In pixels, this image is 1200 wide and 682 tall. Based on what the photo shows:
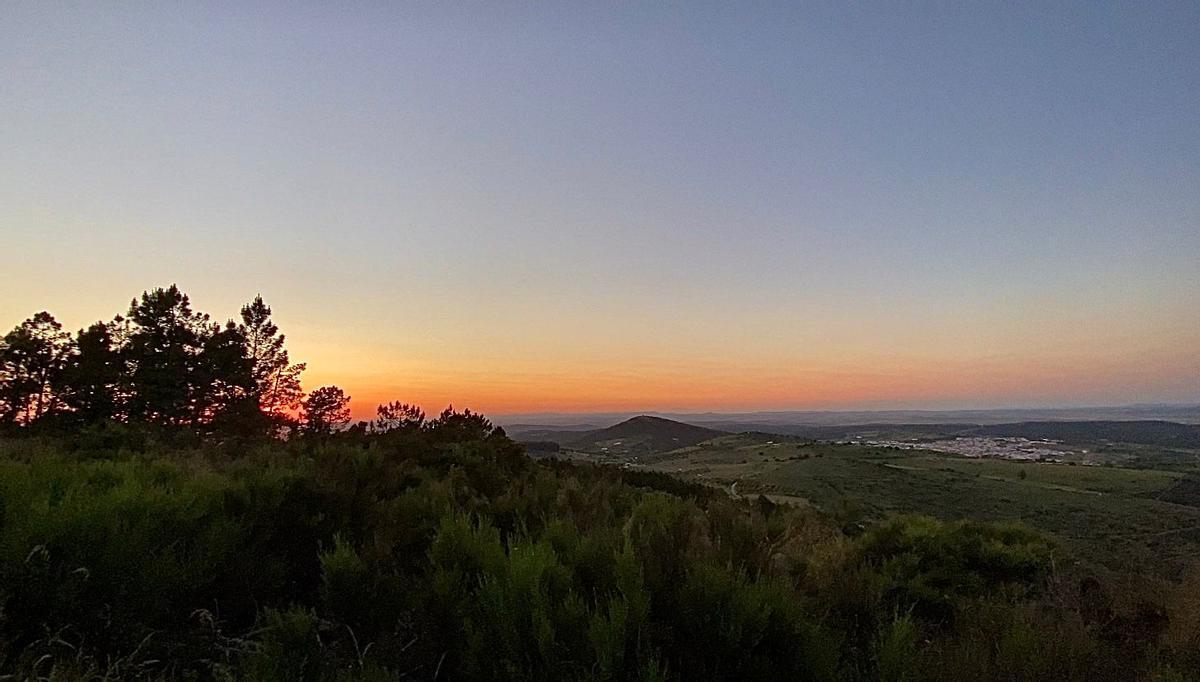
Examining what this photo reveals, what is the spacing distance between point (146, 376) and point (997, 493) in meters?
38.3

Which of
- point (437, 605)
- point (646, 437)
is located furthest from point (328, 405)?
point (646, 437)

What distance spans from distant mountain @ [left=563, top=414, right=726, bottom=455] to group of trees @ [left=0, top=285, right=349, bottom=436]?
48205 millimetres

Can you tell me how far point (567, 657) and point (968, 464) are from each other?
160ft

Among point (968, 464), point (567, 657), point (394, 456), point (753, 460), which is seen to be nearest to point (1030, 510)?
point (968, 464)

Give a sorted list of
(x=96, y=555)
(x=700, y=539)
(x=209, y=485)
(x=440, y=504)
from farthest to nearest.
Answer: (x=440, y=504) → (x=209, y=485) → (x=700, y=539) → (x=96, y=555)

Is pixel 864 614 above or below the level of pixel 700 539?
below

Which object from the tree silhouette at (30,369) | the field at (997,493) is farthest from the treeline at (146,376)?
the field at (997,493)

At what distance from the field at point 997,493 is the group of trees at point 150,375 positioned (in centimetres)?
1869

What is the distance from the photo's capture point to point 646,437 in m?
93.4

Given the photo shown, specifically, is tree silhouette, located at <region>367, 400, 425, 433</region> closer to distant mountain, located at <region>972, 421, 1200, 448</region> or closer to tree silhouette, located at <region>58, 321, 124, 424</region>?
tree silhouette, located at <region>58, 321, 124, 424</region>

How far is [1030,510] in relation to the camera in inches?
1064

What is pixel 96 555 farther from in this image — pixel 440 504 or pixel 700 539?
pixel 700 539

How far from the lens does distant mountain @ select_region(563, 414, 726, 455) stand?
264 feet

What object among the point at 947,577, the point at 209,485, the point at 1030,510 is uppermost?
the point at 209,485
